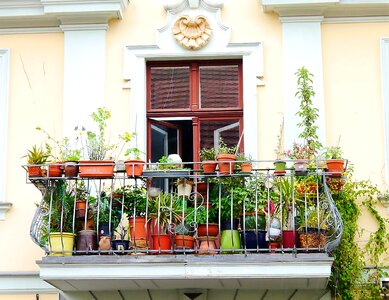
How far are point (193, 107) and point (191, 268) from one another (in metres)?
2.48

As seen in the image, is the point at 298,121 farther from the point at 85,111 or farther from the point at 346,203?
the point at 85,111

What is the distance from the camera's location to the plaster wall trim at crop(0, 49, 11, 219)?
11.6m

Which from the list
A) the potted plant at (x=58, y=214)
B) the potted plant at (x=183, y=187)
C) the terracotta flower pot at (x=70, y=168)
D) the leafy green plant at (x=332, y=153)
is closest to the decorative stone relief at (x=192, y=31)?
the potted plant at (x=183, y=187)

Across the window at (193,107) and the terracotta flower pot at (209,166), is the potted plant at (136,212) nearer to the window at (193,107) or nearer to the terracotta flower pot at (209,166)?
the terracotta flower pot at (209,166)

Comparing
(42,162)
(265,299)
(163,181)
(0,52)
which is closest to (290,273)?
(265,299)

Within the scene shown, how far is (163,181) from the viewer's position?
11164 mm

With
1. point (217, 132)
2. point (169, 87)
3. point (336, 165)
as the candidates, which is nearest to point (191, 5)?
point (169, 87)

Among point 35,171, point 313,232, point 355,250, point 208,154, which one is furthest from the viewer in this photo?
point 208,154

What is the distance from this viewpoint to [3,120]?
38.8ft

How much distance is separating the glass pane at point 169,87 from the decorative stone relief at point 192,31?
35 cm

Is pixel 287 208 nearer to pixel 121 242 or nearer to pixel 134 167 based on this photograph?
pixel 134 167

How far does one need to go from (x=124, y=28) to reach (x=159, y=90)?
2.85 feet

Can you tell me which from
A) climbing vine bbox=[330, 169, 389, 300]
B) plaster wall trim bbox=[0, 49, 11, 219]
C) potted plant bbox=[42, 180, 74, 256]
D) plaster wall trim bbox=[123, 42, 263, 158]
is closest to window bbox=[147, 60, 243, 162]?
plaster wall trim bbox=[123, 42, 263, 158]

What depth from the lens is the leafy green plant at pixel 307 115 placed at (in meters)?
10.9
